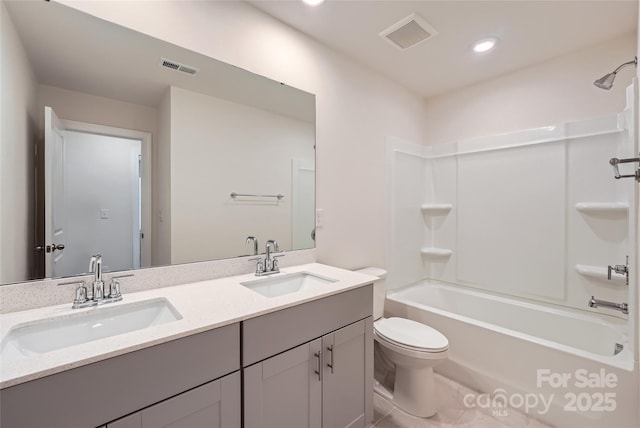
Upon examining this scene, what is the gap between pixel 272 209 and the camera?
1.83m

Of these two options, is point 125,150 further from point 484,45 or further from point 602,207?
point 602,207

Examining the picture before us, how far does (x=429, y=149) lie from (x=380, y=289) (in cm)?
174

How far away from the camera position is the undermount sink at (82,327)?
0.90 metres

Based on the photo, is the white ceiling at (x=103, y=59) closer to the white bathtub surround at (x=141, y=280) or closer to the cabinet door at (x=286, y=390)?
the white bathtub surround at (x=141, y=280)

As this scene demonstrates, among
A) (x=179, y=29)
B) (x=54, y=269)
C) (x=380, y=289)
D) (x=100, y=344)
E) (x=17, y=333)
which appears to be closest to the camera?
(x=100, y=344)

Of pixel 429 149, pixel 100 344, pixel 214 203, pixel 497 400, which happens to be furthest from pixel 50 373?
pixel 429 149

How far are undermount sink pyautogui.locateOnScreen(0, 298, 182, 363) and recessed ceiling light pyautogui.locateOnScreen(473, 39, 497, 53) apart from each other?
103 inches

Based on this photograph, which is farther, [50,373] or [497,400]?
[497,400]

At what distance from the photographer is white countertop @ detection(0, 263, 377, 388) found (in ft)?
2.33

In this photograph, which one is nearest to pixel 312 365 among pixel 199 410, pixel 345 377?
pixel 345 377

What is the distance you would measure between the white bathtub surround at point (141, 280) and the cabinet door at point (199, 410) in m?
0.62

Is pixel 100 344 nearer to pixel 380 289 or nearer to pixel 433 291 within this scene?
pixel 380 289

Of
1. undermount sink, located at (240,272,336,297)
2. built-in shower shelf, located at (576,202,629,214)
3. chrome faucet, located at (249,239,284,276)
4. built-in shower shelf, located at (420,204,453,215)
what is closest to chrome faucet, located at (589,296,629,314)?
built-in shower shelf, located at (576,202,629,214)

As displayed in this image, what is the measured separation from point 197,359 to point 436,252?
259 cm
